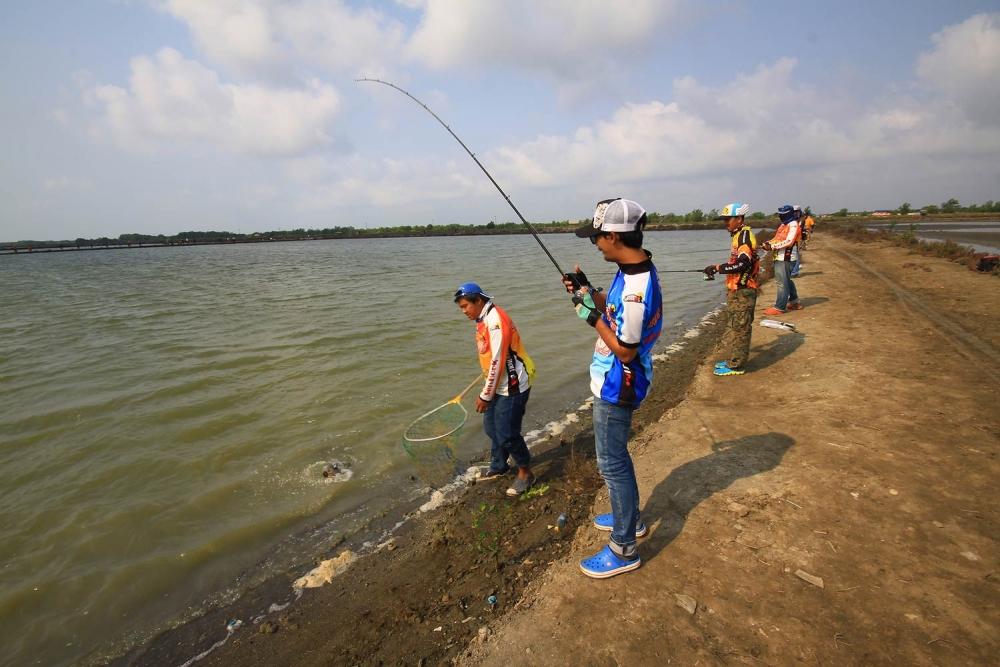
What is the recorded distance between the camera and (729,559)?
345 cm

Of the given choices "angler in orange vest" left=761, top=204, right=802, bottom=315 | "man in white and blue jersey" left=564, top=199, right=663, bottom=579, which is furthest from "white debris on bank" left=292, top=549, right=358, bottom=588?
"angler in orange vest" left=761, top=204, right=802, bottom=315

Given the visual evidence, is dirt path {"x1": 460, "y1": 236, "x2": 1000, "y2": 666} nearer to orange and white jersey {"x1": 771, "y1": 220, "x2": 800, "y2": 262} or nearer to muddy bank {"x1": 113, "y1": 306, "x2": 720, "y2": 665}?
muddy bank {"x1": 113, "y1": 306, "x2": 720, "y2": 665}

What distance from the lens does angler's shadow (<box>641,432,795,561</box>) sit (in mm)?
3899

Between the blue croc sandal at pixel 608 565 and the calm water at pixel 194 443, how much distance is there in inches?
124

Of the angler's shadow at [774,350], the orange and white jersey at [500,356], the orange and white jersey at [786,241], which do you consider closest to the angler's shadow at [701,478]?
the orange and white jersey at [500,356]

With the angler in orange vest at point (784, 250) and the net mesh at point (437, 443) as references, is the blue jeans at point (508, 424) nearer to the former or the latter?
the net mesh at point (437, 443)

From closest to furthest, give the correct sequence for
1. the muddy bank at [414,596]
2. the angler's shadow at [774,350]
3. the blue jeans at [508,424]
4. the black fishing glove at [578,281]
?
the black fishing glove at [578,281] < the muddy bank at [414,596] < the blue jeans at [508,424] < the angler's shadow at [774,350]

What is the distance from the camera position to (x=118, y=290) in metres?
28.7

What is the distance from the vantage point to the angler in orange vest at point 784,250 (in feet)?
35.7

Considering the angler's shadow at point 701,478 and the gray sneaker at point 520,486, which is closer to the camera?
the angler's shadow at point 701,478

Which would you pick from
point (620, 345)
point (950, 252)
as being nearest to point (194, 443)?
point (620, 345)

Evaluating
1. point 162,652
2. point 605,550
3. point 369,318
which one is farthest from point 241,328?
point 605,550

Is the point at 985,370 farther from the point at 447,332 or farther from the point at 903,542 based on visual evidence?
the point at 447,332

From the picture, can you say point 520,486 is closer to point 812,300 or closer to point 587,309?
point 587,309
